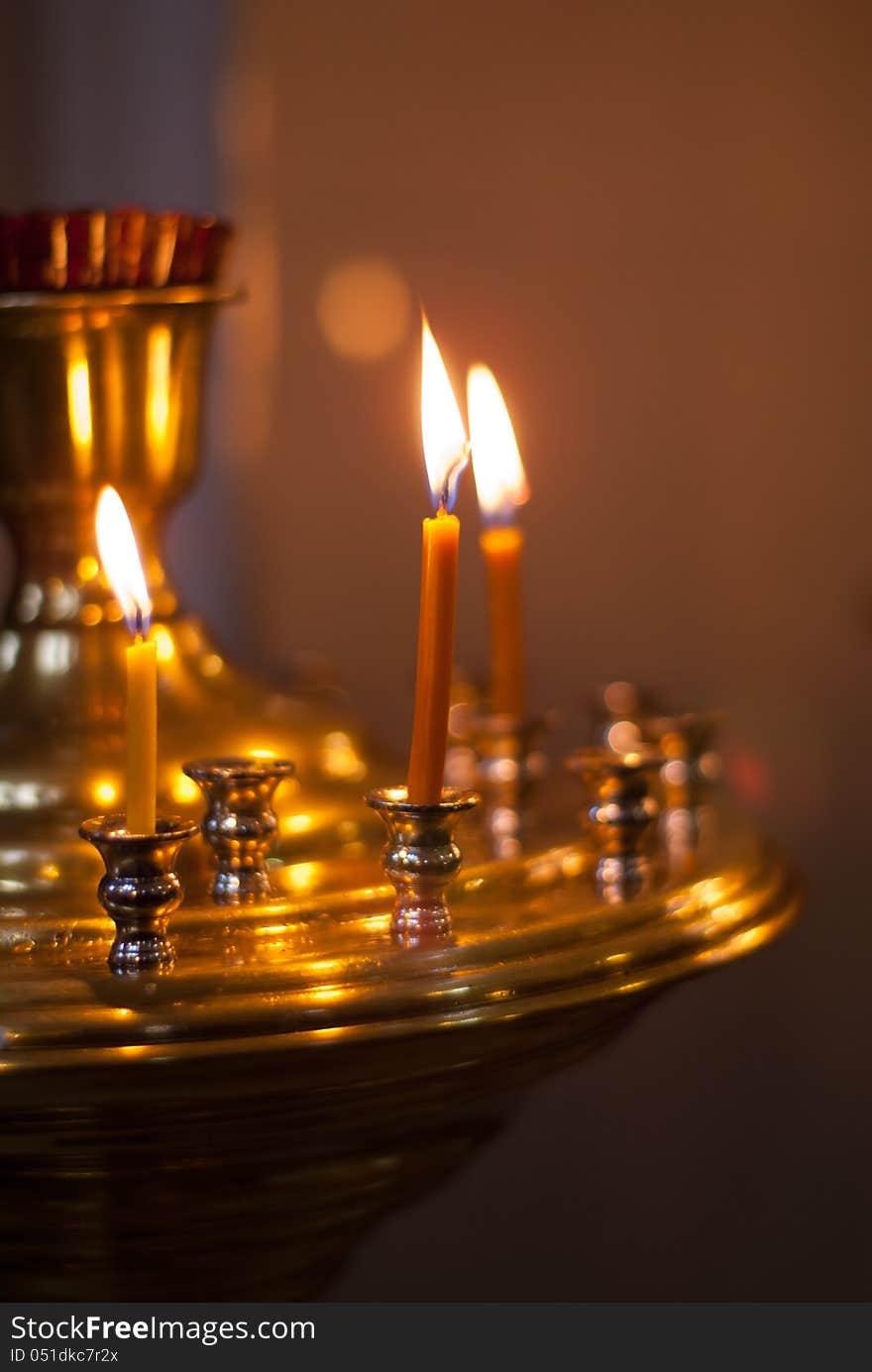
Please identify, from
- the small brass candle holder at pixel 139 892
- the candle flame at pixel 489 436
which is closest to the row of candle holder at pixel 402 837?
the small brass candle holder at pixel 139 892

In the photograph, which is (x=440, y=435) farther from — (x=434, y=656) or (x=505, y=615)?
(x=505, y=615)

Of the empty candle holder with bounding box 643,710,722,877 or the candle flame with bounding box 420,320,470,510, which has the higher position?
the candle flame with bounding box 420,320,470,510

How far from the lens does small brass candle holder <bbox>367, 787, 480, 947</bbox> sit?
469mm

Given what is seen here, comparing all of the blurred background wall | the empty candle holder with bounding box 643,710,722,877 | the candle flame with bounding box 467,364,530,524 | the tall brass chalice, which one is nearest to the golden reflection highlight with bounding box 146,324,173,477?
the tall brass chalice

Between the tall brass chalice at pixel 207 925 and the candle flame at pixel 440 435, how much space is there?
0.11 m

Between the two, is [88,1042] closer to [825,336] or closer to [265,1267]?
[265,1267]

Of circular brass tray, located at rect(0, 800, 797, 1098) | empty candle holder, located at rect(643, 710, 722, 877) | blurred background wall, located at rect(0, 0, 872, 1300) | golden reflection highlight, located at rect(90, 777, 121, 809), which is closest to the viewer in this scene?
circular brass tray, located at rect(0, 800, 797, 1098)

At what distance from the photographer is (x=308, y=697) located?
69 cm

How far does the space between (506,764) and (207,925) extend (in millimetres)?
198

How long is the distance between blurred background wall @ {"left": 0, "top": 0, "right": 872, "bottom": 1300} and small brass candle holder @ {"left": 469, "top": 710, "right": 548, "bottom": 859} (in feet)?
1.37

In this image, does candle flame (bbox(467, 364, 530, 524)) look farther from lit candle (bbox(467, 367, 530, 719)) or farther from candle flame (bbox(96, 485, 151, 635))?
candle flame (bbox(96, 485, 151, 635))

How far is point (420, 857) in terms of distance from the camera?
1.56 ft

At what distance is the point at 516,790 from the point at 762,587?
1.58 ft

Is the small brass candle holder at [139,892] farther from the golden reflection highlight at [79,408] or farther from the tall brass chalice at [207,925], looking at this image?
the golden reflection highlight at [79,408]
